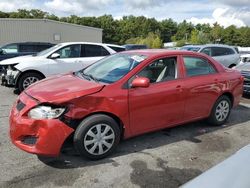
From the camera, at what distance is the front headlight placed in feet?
12.9

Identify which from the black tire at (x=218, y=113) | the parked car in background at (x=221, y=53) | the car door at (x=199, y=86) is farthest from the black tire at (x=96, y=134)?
the parked car in background at (x=221, y=53)

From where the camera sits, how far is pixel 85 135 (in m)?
4.11

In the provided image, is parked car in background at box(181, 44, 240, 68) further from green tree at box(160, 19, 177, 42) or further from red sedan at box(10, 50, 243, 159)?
green tree at box(160, 19, 177, 42)

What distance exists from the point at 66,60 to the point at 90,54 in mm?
849

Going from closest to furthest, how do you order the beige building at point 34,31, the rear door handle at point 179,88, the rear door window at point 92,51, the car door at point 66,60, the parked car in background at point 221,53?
the rear door handle at point 179,88
the car door at point 66,60
the rear door window at point 92,51
the parked car in background at point 221,53
the beige building at point 34,31

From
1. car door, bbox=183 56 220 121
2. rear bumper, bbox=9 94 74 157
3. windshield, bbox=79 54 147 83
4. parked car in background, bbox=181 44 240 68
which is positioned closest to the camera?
rear bumper, bbox=9 94 74 157

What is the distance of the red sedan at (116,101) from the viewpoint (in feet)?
13.0

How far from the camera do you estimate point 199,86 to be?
5.35m

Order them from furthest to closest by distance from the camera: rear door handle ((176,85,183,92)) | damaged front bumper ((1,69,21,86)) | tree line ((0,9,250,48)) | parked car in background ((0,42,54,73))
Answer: tree line ((0,9,250,48)) → parked car in background ((0,42,54,73)) → damaged front bumper ((1,69,21,86)) → rear door handle ((176,85,183,92))

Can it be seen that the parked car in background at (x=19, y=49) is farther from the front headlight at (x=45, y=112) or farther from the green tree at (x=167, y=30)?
the green tree at (x=167, y=30)

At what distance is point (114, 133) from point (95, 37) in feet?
121

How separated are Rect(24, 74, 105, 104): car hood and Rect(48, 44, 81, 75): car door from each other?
398 centimetres

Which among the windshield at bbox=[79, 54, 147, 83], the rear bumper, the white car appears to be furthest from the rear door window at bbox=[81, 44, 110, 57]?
the rear bumper

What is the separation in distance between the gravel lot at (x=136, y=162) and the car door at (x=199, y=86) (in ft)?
1.48
